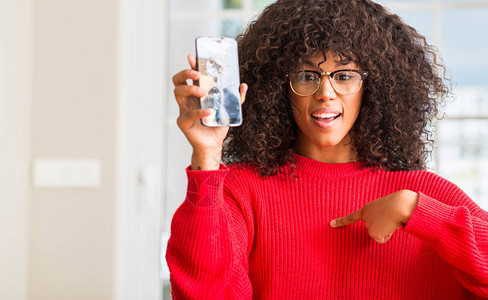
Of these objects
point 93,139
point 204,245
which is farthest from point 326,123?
point 93,139

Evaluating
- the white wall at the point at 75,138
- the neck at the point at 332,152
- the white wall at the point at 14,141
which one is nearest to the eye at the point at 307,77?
the neck at the point at 332,152

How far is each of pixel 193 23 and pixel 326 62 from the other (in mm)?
1454

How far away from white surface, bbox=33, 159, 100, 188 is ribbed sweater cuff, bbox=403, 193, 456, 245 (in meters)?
1.55

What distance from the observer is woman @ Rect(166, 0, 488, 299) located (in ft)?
3.41

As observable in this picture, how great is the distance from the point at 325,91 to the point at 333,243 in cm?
31

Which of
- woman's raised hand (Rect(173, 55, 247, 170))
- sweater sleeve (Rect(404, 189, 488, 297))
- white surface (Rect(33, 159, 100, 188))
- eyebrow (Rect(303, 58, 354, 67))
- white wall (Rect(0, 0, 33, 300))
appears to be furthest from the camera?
white surface (Rect(33, 159, 100, 188))

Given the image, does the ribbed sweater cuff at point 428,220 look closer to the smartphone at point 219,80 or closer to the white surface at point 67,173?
the smartphone at point 219,80

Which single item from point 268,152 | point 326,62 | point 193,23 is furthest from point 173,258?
point 193,23

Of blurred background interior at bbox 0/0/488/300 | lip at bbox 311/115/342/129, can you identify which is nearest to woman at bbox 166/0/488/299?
lip at bbox 311/115/342/129

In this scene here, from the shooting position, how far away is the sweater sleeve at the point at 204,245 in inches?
37.8

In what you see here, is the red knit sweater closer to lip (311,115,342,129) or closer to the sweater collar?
the sweater collar

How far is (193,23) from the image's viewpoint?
249 cm

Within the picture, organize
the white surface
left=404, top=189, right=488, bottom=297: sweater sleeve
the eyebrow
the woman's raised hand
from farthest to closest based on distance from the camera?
1. the white surface
2. the eyebrow
3. left=404, top=189, right=488, bottom=297: sweater sleeve
4. the woman's raised hand

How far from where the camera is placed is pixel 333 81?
1.15 meters
